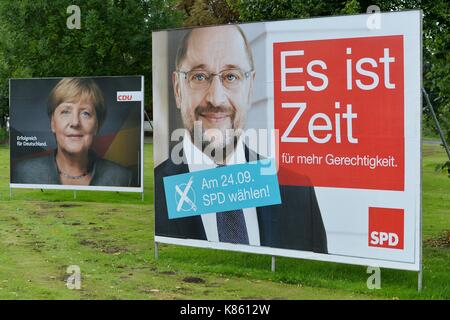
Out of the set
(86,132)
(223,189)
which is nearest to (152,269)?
(223,189)

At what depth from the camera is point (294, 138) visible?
10.1m

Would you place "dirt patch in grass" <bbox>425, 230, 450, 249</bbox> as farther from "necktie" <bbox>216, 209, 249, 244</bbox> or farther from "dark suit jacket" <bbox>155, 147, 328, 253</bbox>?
"necktie" <bbox>216, 209, 249, 244</bbox>

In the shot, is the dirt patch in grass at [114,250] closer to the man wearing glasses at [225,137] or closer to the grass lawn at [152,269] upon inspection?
the grass lawn at [152,269]

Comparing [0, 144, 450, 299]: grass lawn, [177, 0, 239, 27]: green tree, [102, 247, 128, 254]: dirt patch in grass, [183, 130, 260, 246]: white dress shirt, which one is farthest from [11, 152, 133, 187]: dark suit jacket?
[177, 0, 239, 27]: green tree

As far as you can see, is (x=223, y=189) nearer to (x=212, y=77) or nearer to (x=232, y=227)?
(x=232, y=227)

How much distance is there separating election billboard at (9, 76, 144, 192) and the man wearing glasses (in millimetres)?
7949

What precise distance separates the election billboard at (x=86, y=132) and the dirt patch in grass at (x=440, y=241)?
25.4 feet

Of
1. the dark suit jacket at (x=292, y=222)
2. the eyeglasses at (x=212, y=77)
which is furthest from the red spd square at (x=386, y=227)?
the eyeglasses at (x=212, y=77)

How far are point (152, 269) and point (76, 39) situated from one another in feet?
57.0

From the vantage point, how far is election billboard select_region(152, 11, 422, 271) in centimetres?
925

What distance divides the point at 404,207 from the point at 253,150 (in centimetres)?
224

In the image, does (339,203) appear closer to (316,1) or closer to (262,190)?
(262,190)

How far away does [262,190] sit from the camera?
411 inches

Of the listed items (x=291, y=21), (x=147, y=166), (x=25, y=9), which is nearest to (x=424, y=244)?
(x=291, y=21)
